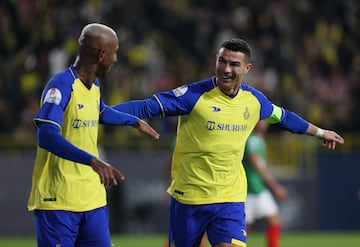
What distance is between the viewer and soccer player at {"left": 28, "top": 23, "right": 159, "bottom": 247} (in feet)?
23.1

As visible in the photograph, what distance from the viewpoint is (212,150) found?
8242mm

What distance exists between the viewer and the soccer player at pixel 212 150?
820cm

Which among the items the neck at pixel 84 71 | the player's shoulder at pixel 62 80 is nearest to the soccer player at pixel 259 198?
the neck at pixel 84 71

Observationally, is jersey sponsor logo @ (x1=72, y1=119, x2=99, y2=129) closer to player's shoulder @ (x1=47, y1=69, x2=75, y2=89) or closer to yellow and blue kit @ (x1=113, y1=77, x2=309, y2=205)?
player's shoulder @ (x1=47, y1=69, x2=75, y2=89)

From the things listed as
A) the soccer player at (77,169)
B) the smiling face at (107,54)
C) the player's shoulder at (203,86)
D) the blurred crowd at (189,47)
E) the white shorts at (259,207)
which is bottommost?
the white shorts at (259,207)

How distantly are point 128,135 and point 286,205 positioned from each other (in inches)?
127

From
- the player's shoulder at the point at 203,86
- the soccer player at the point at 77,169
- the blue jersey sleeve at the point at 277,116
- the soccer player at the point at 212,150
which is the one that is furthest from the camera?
the blue jersey sleeve at the point at 277,116

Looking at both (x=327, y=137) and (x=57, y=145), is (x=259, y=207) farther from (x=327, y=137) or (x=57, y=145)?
(x=57, y=145)

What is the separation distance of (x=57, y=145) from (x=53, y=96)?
18.3 inches

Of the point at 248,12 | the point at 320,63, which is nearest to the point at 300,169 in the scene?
the point at 320,63

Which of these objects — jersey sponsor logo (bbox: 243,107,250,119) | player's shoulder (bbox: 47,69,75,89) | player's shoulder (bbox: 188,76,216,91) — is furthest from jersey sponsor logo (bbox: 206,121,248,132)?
player's shoulder (bbox: 47,69,75,89)

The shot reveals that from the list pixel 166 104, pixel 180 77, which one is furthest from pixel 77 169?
pixel 180 77

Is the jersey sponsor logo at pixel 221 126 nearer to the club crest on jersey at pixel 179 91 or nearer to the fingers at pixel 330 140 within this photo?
the club crest on jersey at pixel 179 91

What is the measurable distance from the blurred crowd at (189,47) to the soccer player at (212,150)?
955 centimetres
